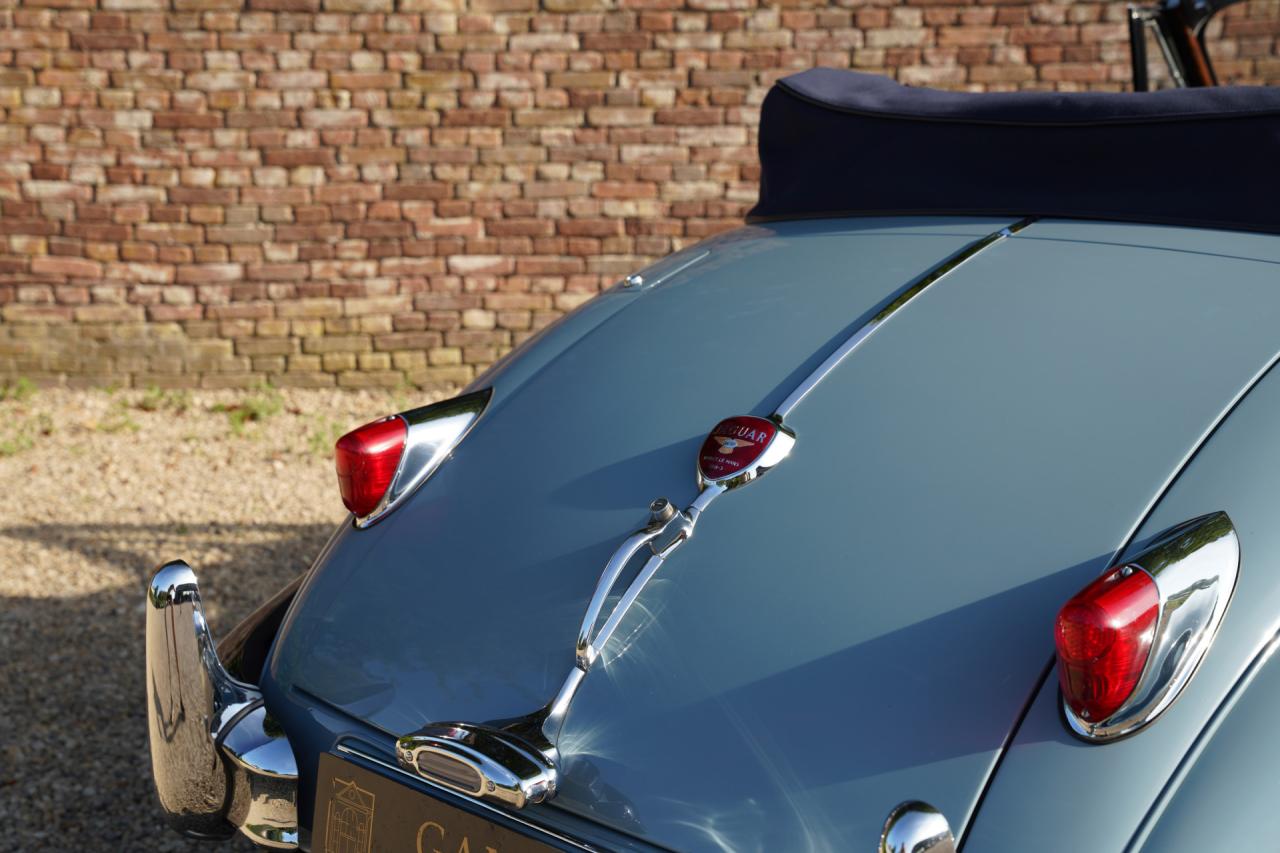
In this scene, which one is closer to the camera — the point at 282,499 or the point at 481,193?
the point at 282,499

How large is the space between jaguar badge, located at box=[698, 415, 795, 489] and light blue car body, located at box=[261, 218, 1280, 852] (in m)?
0.02

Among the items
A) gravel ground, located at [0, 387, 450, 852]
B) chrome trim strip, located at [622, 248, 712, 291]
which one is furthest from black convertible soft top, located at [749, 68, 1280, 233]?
gravel ground, located at [0, 387, 450, 852]

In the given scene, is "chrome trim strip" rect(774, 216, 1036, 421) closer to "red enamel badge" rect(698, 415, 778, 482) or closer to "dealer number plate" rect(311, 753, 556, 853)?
"red enamel badge" rect(698, 415, 778, 482)

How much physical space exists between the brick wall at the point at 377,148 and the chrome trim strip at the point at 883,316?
3.77 metres

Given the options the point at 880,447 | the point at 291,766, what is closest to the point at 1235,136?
the point at 880,447

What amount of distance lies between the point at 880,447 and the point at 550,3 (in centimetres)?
434

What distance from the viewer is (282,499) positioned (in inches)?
180

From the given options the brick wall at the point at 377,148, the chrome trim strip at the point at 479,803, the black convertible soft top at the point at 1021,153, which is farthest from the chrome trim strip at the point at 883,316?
the brick wall at the point at 377,148

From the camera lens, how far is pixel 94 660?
3314mm

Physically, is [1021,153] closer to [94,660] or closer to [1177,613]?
[1177,613]

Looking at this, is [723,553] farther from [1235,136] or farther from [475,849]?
[1235,136]

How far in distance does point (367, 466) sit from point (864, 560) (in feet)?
2.64

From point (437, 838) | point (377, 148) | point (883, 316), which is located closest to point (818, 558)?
point (883, 316)

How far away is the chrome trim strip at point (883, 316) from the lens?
1659mm
